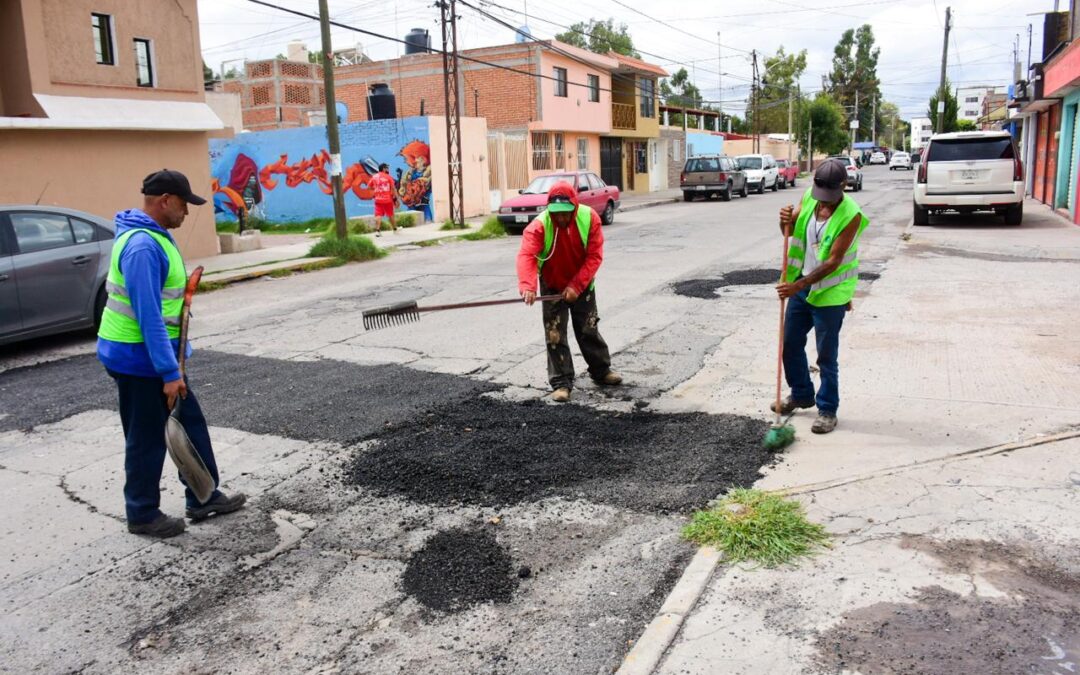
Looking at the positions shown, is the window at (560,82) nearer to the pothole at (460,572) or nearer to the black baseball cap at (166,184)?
the black baseball cap at (166,184)

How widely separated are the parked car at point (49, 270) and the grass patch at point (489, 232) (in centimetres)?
1246

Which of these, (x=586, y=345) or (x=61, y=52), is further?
(x=61, y=52)

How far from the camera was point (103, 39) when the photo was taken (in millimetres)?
16938

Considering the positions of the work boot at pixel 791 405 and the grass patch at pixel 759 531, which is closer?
the grass patch at pixel 759 531

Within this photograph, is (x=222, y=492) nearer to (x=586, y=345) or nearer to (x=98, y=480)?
(x=98, y=480)

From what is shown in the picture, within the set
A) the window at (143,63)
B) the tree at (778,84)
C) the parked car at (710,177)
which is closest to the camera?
the window at (143,63)

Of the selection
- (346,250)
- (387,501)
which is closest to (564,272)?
(387,501)

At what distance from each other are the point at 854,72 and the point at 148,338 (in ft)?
383

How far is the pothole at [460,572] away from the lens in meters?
3.67

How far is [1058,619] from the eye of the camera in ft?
10.8

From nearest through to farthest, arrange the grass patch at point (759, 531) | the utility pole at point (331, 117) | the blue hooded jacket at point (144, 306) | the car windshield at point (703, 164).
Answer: the grass patch at point (759, 531) < the blue hooded jacket at point (144, 306) < the utility pole at point (331, 117) < the car windshield at point (703, 164)

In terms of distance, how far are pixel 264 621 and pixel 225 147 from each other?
3060 cm

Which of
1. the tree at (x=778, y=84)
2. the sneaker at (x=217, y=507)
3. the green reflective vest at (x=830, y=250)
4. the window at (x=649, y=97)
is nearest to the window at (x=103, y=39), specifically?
the sneaker at (x=217, y=507)

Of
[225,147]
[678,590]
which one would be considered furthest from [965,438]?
[225,147]
